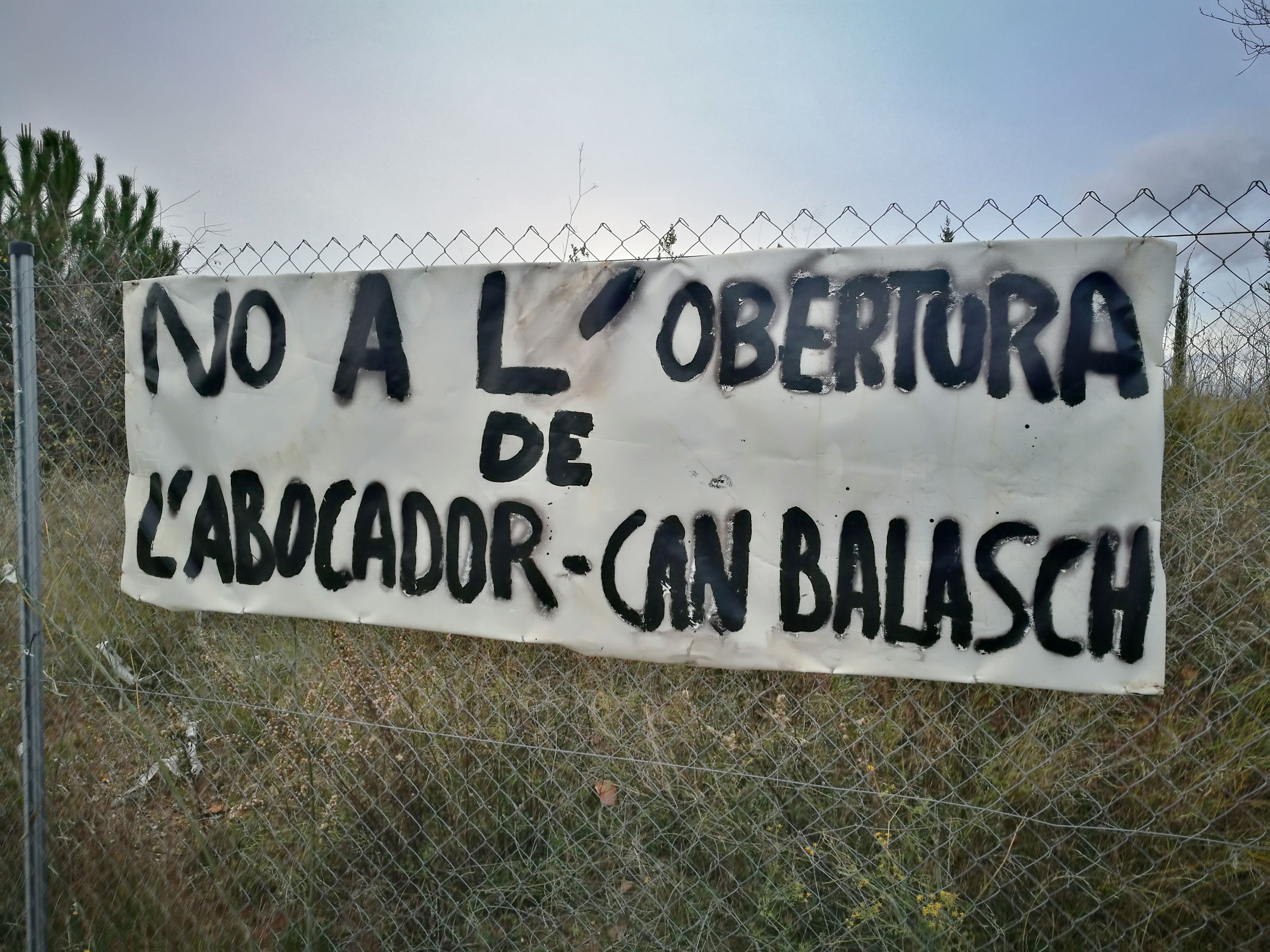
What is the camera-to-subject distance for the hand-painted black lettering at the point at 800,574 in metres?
1.82

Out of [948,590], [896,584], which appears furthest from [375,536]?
[948,590]

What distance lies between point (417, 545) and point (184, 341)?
42.1 inches

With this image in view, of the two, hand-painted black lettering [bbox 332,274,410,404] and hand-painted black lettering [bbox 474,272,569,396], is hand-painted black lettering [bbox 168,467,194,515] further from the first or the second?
hand-painted black lettering [bbox 474,272,569,396]

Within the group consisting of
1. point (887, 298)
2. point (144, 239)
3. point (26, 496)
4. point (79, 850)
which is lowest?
point (79, 850)

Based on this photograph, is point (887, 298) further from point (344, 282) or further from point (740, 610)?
point (344, 282)

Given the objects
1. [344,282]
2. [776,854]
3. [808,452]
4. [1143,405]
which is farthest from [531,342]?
[776,854]

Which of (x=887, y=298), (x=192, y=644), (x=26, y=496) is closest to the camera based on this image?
(x=887, y=298)

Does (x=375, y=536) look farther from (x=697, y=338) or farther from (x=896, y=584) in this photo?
(x=896, y=584)

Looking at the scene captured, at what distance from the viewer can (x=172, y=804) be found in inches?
106

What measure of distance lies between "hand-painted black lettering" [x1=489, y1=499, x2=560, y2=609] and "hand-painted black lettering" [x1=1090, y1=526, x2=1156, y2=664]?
4.31 ft

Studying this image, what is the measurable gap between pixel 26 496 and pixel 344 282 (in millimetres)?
1257

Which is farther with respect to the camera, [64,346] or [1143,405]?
[64,346]

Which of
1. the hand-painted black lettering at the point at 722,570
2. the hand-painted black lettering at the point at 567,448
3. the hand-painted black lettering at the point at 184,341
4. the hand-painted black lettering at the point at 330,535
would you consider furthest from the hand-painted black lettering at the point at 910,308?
the hand-painted black lettering at the point at 184,341

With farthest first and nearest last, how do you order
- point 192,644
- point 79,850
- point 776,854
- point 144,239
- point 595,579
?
point 144,239
point 192,644
point 79,850
point 776,854
point 595,579
